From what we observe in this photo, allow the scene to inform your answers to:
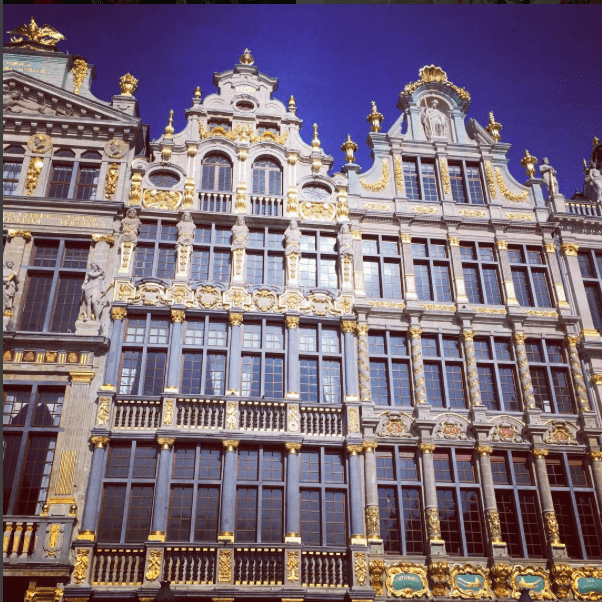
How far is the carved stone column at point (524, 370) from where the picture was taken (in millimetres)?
16719

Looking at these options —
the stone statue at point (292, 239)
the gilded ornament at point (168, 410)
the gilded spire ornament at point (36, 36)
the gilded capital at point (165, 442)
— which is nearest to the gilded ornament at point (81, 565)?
the gilded capital at point (165, 442)

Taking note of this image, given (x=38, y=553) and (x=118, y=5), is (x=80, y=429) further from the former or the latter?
(x=118, y=5)

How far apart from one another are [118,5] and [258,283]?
743 centimetres

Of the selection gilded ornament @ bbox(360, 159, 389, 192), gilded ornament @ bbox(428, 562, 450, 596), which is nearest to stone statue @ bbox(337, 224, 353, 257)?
gilded ornament @ bbox(360, 159, 389, 192)

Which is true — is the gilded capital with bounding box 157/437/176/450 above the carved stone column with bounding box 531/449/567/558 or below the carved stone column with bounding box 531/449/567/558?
above

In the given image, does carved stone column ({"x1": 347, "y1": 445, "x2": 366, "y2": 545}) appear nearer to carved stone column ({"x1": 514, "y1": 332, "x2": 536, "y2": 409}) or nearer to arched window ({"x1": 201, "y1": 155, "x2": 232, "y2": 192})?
carved stone column ({"x1": 514, "y1": 332, "x2": 536, "y2": 409})

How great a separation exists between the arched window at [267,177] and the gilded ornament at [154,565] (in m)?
9.77

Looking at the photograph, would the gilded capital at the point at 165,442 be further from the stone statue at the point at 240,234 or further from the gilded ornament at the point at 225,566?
the stone statue at the point at 240,234

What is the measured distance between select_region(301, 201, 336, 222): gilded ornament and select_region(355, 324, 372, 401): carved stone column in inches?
133

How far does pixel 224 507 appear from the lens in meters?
14.4

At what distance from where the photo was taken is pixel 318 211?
1853 centimetres

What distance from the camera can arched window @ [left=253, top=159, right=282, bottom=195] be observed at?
18781 millimetres

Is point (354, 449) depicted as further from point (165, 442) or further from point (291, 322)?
point (165, 442)

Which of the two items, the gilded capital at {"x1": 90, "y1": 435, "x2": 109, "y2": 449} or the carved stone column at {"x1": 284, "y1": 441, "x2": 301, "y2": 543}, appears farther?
the gilded capital at {"x1": 90, "y1": 435, "x2": 109, "y2": 449}
